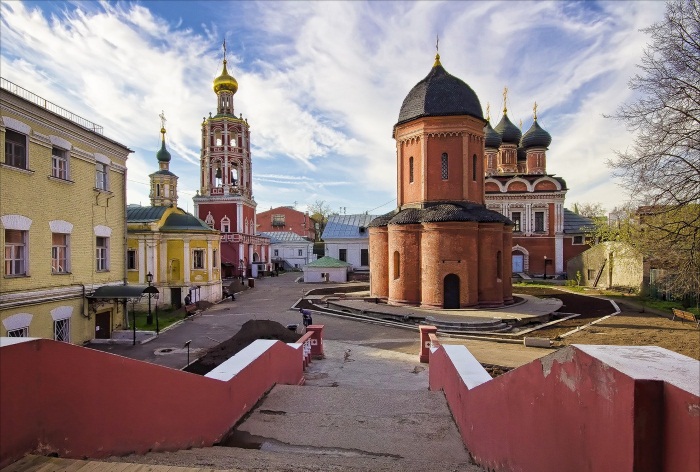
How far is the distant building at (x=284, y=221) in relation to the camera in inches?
2702

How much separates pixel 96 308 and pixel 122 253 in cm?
246

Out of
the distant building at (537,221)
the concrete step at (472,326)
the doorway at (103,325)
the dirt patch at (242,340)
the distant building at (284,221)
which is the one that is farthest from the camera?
the distant building at (284,221)

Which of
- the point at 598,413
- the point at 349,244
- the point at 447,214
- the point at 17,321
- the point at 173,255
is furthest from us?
the point at 349,244

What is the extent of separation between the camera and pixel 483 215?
66.9ft

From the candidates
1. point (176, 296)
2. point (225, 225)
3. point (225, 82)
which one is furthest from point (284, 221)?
point (176, 296)

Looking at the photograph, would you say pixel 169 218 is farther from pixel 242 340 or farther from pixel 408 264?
pixel 242 340

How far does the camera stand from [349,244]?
44750 mm

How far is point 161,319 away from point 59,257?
825 cm

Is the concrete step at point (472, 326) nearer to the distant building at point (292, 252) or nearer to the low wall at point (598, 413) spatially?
the low wall at point (598, 413)

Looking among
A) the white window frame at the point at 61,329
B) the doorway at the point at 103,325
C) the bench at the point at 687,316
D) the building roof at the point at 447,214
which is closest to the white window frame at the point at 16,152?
the white window frame at the point at 61,329

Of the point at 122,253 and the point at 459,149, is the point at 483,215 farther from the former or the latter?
the point at 122,253

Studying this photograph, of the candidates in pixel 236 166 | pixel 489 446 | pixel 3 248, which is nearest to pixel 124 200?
pixel 3 248

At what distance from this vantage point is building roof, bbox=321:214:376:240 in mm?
44938

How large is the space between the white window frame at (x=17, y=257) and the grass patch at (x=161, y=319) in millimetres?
6992
